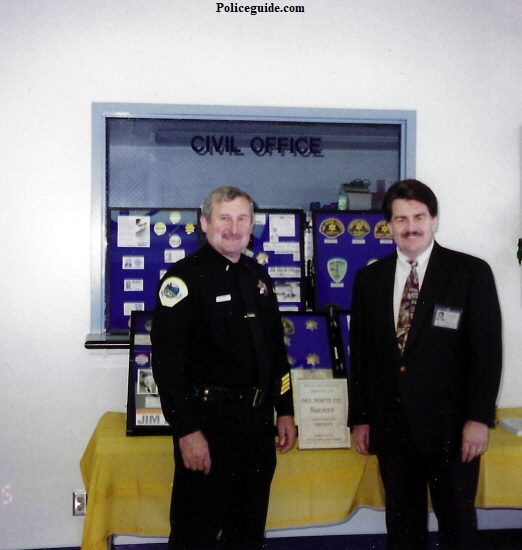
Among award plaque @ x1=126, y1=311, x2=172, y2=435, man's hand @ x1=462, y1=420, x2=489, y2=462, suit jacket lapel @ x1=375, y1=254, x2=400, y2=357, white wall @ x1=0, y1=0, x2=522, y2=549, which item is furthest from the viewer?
white wall @ x1=0, y1=0, x2=522, y2=549

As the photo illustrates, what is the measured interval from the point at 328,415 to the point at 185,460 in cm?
72

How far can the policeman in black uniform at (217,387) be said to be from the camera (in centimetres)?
176

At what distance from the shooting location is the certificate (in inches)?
88.7

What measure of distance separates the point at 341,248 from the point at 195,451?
140cm

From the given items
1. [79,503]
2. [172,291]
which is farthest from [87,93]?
[79,503]

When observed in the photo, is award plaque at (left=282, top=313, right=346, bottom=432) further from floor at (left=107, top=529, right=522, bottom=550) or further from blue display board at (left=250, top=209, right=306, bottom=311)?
floor at (left=107, top=529, right=522, bottom=550)

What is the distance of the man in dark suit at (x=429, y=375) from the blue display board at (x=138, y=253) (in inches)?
46.8

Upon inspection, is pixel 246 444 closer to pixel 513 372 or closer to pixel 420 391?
pixel 420 391

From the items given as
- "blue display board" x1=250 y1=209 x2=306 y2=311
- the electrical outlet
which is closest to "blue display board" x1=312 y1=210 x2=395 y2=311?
"blue display board" x1=250 y1=209 x2=306 y2=311

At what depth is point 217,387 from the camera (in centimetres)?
178

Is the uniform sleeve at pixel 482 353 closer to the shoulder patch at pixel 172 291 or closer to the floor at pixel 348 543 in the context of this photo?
the shoulder patch at pixel 172 291

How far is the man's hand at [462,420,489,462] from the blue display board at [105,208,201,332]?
1521 mm

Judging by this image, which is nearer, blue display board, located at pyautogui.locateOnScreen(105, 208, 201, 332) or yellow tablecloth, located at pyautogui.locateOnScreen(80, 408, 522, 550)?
yellow tablecloth, located at pyautogui.locateOnScreen(80, 408, 522, 550)

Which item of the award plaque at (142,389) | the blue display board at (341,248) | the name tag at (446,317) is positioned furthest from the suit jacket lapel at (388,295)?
the award plaque at (142,389)
